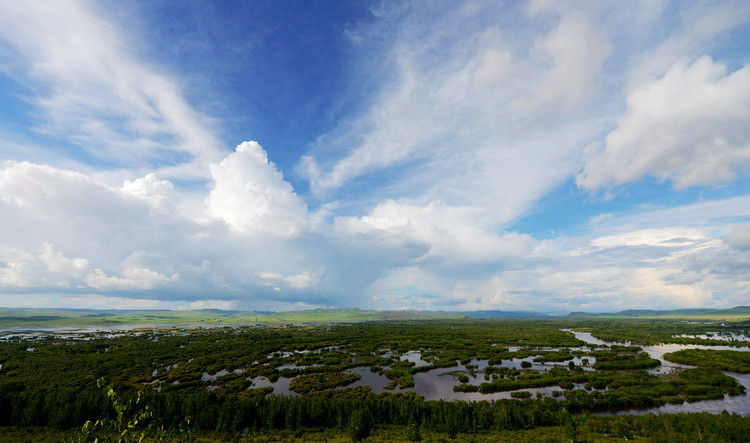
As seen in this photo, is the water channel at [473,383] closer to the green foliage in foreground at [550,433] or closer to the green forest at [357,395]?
the green forest at [357,395]

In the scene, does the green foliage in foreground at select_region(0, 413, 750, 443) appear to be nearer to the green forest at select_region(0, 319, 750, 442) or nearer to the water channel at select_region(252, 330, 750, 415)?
the green forest at select_region(0, 319, 750, 442)

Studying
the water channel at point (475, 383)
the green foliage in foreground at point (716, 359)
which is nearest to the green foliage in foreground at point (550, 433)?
the water channel at point (475, 383)

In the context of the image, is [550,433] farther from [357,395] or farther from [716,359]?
[716,359]

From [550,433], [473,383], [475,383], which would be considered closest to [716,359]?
[475,383]

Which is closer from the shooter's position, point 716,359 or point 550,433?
point 550,433

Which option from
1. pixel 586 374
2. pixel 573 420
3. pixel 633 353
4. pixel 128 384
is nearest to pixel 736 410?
pixel 586 374

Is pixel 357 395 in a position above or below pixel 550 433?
below
